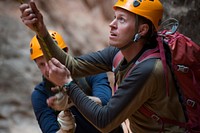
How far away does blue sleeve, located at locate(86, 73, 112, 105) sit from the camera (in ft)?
7.99

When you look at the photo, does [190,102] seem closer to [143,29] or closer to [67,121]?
[143,29]

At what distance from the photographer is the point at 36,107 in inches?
98.8

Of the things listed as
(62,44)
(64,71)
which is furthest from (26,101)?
(64,71)

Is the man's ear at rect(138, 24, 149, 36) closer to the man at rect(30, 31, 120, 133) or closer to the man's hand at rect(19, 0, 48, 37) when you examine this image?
the man's hand at rect(19, 0, 48, 37)

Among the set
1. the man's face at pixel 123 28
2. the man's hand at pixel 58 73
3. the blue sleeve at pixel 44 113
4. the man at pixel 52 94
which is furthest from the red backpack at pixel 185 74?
the blue sleeve at pixel 44 113

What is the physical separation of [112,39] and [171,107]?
414 mm

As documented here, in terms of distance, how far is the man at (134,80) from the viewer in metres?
1.76

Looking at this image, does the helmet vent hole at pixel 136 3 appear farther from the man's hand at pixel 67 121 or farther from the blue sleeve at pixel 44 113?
the blue sleeve at pixel 44 113

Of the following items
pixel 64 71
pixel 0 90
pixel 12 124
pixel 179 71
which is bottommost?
pixel 12 124

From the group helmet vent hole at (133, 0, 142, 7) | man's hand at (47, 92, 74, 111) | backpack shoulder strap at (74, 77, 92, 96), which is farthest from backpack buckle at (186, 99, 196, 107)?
backpack shoulder strap at (74, 77, 92, 96)

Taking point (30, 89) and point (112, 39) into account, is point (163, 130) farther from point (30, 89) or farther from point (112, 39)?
point (30, 89)

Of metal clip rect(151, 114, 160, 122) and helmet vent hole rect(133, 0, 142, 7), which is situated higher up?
helmet vent hole rect(133, 0, 142, 7)

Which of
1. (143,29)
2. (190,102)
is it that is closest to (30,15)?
(143,29)

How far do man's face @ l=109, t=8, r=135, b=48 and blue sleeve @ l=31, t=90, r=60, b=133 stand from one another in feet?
2.64
